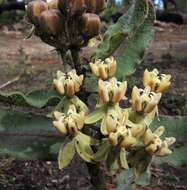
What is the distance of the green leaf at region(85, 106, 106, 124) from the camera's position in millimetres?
1349

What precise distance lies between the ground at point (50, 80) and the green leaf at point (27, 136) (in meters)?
0.21

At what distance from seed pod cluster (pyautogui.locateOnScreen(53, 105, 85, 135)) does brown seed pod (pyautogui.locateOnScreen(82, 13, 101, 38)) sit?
0.18m

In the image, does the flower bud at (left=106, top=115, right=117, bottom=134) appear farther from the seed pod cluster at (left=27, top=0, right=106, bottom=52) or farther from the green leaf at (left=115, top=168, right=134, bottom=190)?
the green leaf at (left=115, top=168, right=134, bottom=190)

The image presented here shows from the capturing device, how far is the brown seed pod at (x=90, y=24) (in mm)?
1381

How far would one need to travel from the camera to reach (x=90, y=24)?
1.38 metres

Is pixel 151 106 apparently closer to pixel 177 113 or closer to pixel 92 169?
pixel 92 169

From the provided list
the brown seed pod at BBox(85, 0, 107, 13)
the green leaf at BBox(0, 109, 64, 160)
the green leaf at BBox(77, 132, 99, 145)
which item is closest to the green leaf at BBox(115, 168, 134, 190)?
the green leaf at BBox(0, 109, 64, 160)

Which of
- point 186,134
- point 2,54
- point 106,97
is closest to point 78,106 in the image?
point 106,97

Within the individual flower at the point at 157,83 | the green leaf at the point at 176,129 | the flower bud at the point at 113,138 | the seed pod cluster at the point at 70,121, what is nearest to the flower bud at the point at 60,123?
the seed pod cluster at the point at 70,121

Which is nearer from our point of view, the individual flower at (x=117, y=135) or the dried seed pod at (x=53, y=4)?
the individual flower at (x=117, y=135)

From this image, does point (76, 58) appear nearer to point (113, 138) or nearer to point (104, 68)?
point (104, 68)

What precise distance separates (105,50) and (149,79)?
15 cm

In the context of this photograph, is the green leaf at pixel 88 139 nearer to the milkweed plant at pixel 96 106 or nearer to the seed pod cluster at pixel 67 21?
the milkweed plant at pixel 96 106

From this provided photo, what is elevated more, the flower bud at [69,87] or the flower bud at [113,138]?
the flower bud at [69,87]
